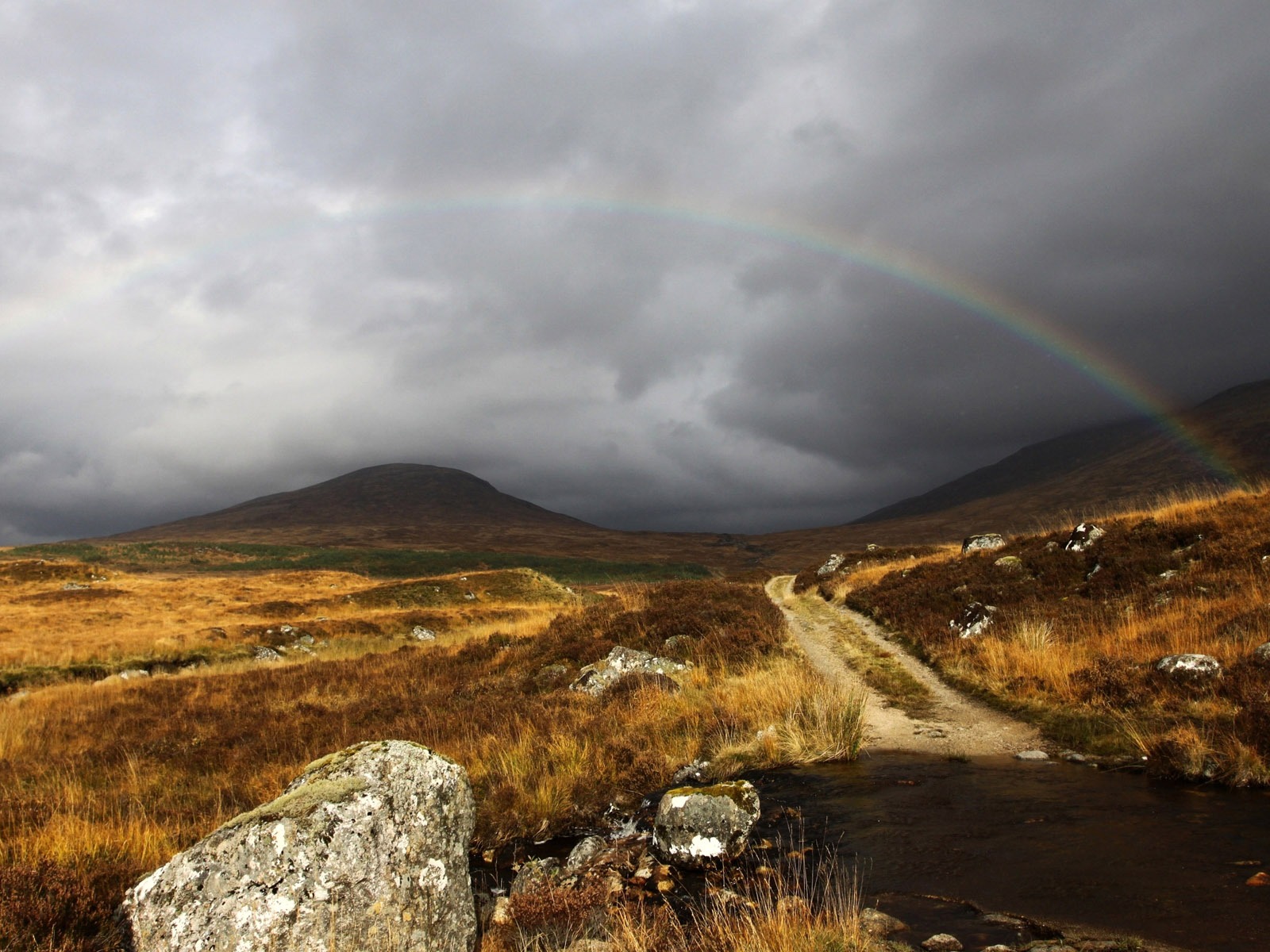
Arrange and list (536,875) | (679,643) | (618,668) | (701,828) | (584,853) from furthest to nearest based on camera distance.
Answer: (679,643) → (618,668) → (584,853) → (701,828) → (536,875)

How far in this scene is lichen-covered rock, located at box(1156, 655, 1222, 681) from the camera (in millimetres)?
9492

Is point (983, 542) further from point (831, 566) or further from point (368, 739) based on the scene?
point (368, 739)

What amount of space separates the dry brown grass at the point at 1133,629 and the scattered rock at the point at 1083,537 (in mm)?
372

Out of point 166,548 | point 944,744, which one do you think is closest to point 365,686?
point 944,744

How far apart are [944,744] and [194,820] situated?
10.9 meters

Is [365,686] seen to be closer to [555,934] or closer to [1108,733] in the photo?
[555,934]

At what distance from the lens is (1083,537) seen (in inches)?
860

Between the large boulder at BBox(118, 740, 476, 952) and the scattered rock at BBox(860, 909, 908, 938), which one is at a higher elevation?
the large boulder at BBox(118, 740, 476, 952)

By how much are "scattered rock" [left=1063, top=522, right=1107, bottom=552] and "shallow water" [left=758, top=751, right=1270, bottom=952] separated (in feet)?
51.3

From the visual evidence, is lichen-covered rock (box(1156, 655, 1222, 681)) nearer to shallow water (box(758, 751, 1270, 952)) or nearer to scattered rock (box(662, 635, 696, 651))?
shallow water (box(758, 751, 1270, 952))

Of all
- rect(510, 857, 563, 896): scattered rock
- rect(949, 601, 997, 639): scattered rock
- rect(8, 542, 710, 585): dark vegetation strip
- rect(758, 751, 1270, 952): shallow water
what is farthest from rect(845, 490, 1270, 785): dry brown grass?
rect(8, 542, 710, 585): dark vegetation strip

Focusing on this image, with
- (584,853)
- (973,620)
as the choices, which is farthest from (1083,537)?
(584,853)

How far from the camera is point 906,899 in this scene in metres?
5.54

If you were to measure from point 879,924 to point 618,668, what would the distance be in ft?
39.8
